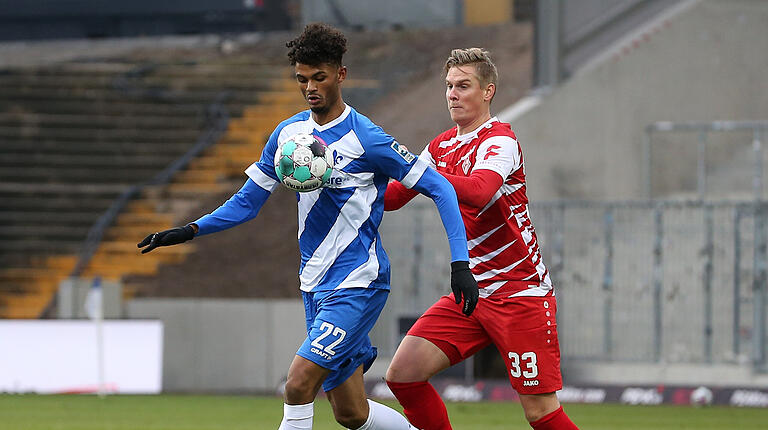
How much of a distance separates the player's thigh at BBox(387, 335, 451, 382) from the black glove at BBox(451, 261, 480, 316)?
0.80 m

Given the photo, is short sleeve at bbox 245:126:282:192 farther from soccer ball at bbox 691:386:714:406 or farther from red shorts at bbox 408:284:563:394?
soccer ball at bbox 691:386:714:406

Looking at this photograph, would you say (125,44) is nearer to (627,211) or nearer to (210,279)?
(210,279)

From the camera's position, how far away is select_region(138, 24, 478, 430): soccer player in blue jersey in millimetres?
6379

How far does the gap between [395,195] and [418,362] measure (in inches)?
32.6

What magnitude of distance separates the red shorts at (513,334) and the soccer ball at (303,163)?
3.61ft

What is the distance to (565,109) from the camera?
723 inches

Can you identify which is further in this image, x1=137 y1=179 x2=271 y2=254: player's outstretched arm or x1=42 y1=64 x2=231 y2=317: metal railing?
x1=42 y1=64 x2=231 y2=317: metal railing

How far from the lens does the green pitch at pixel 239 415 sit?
1155cm

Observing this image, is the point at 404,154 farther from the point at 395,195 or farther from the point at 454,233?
the point at 395,195

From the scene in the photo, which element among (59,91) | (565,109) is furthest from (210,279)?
(59,91)

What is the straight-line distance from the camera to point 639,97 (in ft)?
62.0

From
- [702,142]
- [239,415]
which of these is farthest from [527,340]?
[702,142]

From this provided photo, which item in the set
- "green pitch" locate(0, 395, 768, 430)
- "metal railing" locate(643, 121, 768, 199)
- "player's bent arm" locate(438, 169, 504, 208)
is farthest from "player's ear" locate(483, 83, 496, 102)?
"metal railing" locate(643, 121, 768, 199)

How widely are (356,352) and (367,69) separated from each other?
60.9 ft
